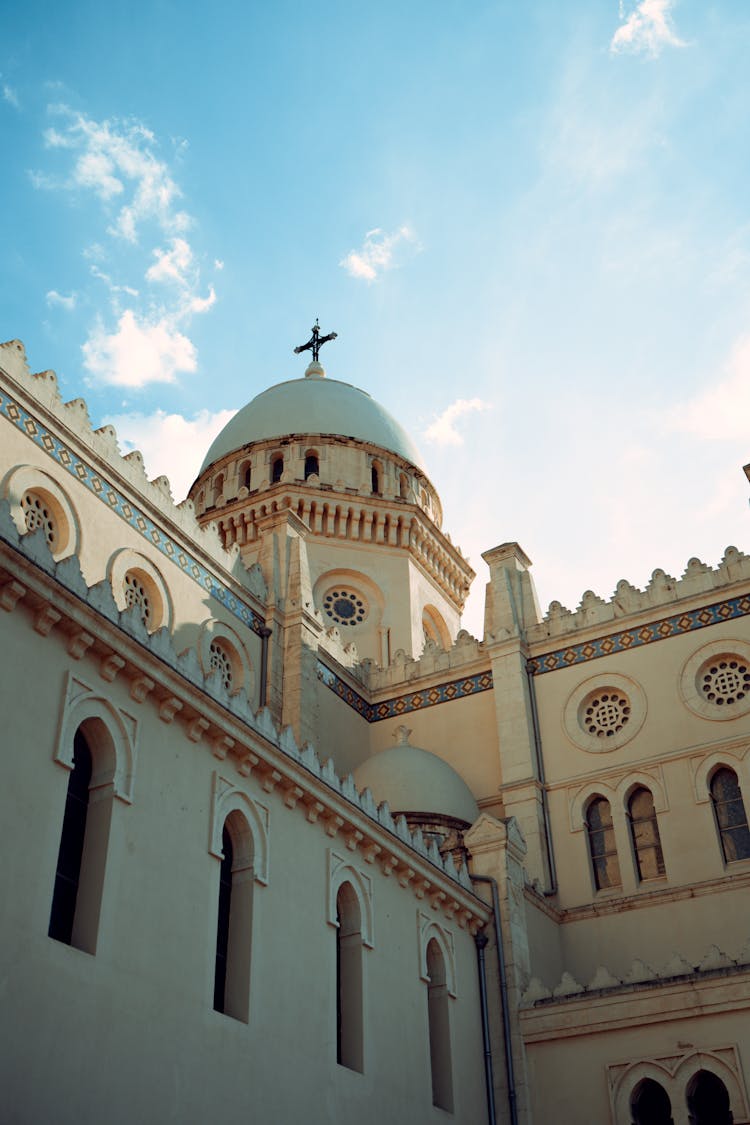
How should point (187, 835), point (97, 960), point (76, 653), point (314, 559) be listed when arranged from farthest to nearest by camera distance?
point (314, 559)
point (187, 835)
point (76, 653)
point (97, 960)

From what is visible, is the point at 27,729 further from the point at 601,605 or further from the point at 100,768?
the point at 601,605

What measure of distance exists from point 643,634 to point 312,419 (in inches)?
502

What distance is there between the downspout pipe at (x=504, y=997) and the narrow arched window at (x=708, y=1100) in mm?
2649

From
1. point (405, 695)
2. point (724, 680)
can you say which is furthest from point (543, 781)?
point (405, 695)

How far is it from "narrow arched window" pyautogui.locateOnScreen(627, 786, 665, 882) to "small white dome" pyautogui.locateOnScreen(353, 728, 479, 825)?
2.94 metres

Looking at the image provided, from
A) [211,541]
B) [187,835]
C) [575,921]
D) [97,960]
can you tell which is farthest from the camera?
[211,541]

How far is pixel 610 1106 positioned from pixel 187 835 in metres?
7.89

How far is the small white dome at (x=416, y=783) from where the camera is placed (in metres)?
22.3

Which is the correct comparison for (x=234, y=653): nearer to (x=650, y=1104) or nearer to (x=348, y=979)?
(x=348, y=979)

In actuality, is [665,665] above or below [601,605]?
below

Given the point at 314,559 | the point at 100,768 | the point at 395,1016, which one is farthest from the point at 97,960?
the point at 314,559

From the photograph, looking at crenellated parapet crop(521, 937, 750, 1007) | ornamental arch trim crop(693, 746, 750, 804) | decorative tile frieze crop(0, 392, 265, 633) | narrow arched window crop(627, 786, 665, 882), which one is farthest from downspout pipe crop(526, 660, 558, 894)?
decorative tile frieze crop(0, 392, 265, 633)

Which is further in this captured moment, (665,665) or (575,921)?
(665,665)

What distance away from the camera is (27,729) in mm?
11578
